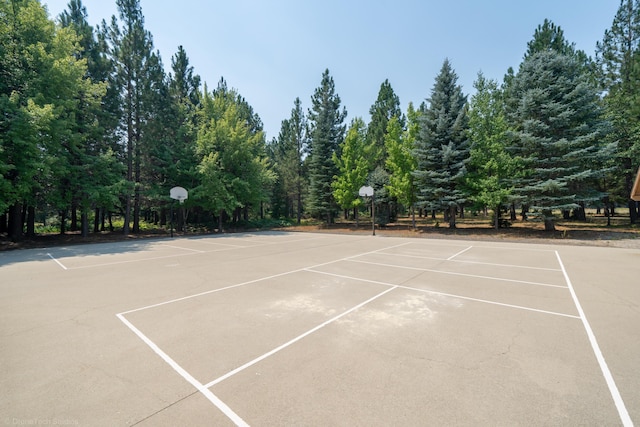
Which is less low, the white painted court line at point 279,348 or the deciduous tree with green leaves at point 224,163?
the deciduous tree with green leaves at point 224,163

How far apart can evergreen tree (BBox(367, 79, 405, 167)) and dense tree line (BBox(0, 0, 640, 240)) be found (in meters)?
3.19

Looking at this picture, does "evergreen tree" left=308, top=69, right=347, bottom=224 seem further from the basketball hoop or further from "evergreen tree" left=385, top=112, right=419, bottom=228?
the basketball hoop

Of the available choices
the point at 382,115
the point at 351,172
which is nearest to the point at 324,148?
the point at 351,172

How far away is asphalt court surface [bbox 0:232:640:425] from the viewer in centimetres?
241

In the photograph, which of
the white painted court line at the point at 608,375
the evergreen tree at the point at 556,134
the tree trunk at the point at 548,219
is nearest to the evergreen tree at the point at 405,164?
the evergreen tree at the point at 556,134

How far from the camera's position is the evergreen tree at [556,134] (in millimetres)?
16234

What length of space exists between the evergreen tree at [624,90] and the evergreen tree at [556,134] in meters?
3.06

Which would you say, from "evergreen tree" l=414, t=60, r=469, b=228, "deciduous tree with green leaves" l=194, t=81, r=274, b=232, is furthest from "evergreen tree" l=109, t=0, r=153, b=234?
"evergreen tree" l=414, t=60, r=469, b=228

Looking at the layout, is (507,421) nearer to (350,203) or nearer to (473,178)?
(473,178)

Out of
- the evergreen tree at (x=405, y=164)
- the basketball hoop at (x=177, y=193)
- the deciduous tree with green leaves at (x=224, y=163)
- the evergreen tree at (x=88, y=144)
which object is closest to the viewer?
the evergreen tree at (x=88, y=144)

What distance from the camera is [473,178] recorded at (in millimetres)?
19375

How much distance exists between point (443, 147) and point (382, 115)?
14253 mm

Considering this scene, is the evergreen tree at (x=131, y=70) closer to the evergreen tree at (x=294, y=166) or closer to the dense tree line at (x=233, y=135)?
the dense tree line at (x=233, y=135)

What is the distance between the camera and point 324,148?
2848cm
